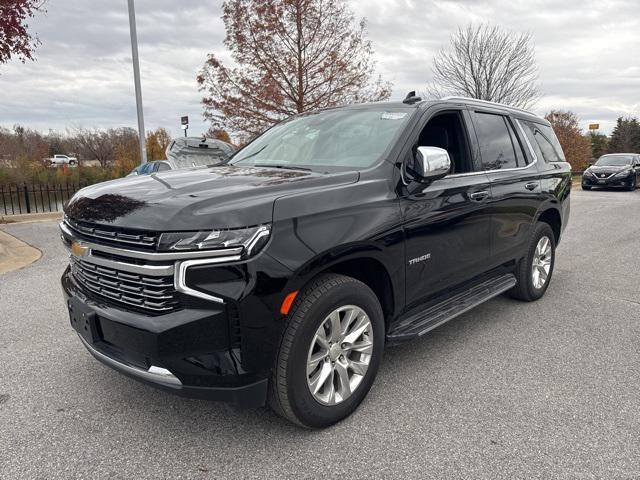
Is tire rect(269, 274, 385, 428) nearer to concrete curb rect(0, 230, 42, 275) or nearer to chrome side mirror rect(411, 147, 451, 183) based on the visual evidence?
chrome side mirror rect(411, 147, 451, 183)

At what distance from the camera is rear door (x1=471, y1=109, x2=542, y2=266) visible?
394 centimetres

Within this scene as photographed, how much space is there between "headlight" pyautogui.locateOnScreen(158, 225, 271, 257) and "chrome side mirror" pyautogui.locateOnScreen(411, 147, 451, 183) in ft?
4.33

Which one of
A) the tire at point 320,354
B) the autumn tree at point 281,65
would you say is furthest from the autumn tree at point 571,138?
the tire at point 320,354

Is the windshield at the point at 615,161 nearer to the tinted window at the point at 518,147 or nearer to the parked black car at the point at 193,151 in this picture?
the parked black car at the point at 193,151

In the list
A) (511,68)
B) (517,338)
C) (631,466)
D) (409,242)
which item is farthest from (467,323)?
(511,68)

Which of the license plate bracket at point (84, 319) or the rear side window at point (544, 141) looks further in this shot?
the rear side window at point (544, 141)

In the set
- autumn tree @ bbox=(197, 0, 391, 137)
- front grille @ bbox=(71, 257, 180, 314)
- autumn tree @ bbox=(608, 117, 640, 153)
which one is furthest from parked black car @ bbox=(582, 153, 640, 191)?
autumn tree @ bbox=(608, 117, 640, 153)

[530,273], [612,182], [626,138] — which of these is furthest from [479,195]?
[626,138]

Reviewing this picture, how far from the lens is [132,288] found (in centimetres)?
231

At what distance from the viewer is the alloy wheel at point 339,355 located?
100 inches

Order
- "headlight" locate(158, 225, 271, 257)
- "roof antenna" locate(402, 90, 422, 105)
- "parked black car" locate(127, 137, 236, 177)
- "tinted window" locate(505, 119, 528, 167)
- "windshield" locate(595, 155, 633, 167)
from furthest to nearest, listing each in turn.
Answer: "windshield" locate(595, 155, 633, 167) < "parked black car" locate(127, 137, 236, 177) < "tinted window" locate(505, 119, 528, 167) < "roof antenna" locate(402, 90, 422, 105) < "headlight" locate(158, 225, 271, 257)

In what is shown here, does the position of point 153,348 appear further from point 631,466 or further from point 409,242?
point 631,466

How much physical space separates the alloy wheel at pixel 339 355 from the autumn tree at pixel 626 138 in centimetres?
7606

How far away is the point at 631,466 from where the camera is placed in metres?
2.31
